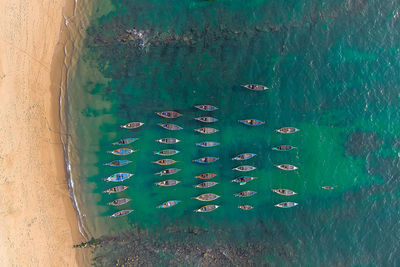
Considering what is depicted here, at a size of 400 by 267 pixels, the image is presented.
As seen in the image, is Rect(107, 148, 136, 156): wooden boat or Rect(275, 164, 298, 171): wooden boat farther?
Rect(275, 164, 298, 171): wooden boat

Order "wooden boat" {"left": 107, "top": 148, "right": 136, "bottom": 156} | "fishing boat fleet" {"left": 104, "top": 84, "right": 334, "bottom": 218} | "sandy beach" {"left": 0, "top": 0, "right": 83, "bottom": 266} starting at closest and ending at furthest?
"sandy beach" {"left": 0, "top": 0, "right": 83, "bottom": 266} → "wooden boat" {"left": 107, "top": 148, "right": 136, "bottom": 156} → "fishing boat fleet" {"left": 104, "top": 84, "right": 334, "bottom": 218}

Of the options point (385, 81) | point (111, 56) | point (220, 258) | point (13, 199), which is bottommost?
point (220, 258)

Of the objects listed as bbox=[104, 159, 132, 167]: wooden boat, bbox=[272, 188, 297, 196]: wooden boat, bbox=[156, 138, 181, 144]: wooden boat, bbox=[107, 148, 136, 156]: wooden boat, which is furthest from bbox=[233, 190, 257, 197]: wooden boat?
bbox=[104, 159, 132, 167]: wooden boat

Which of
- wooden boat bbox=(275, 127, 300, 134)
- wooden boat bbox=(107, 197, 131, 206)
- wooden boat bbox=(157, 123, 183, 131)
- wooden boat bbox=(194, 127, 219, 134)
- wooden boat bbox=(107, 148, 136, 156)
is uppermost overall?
wooden boat bbox=(157, 123, 183, 131)

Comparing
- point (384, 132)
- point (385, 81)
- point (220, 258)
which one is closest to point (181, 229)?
point (220, 258)

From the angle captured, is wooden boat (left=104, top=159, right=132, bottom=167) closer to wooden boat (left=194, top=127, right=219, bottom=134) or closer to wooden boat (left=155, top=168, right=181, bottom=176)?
wooden boat (left=155, top=168, right=181, bottom=176)

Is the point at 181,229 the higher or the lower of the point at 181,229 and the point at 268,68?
the lower

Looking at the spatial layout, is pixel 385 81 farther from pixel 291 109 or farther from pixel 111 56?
pixel 111 56
